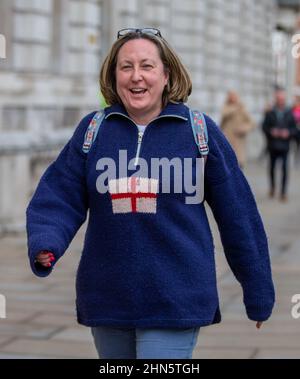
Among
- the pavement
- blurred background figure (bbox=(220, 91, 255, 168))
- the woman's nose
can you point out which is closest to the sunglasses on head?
the woman's nose

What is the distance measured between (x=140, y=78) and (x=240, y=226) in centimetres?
57

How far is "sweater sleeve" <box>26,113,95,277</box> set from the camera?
11.1ft

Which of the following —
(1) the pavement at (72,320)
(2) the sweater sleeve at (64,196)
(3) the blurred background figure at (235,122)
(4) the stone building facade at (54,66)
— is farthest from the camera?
(3) the blurred background figure at (235,122)

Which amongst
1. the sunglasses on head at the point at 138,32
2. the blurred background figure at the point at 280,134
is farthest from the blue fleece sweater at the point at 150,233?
the blurred background figure at the point at 280,134

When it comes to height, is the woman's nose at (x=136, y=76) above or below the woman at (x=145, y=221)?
above

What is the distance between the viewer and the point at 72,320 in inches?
267

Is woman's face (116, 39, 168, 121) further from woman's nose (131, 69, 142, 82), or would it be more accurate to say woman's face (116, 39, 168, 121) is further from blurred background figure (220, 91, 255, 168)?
blurred background figure (220, 91, 255, 168)

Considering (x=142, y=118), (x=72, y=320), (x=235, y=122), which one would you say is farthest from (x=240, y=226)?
(x=235, y=122)

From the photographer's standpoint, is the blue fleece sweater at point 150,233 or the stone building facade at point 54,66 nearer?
the blue fleece sweater at point 150,233

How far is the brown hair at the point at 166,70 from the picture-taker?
11.3 feet

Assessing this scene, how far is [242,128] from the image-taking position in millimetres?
17094

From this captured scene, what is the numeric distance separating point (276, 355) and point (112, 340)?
264cm

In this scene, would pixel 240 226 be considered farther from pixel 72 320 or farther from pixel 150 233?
pixel 72 320

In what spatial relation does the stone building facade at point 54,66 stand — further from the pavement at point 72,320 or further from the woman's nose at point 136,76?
the woman's nose at point 136,76
